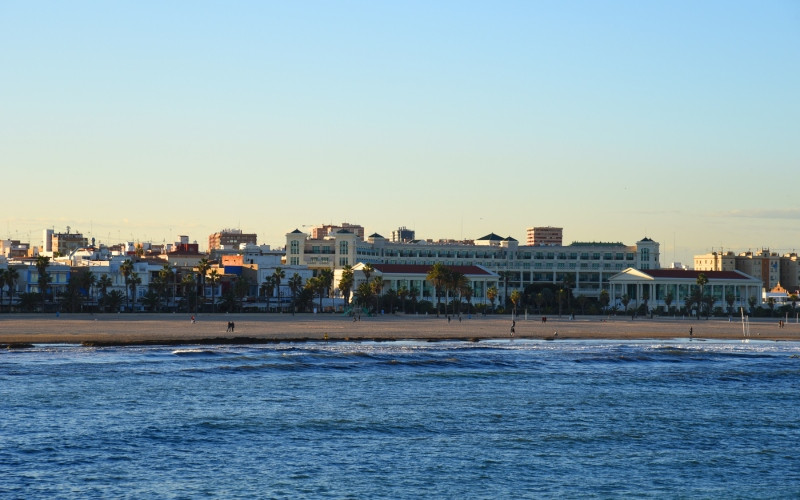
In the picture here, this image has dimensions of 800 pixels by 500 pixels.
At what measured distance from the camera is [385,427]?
49094 mm

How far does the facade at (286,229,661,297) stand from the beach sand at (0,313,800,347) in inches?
1853

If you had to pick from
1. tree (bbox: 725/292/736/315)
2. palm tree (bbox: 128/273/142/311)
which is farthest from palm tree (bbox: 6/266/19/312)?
tree (bbox: 725/292/736/315)

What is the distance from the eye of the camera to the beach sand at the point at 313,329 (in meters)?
92.0

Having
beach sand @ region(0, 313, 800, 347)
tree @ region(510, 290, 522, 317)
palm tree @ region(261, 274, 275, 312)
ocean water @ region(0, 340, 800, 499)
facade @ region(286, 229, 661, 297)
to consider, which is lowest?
ocean water @ region(0, 340, 800, 499)

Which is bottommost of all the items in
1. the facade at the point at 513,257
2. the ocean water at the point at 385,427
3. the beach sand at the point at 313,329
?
the ocean water at the point at 385,427

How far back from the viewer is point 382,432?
47875mm

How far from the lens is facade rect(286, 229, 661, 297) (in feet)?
630

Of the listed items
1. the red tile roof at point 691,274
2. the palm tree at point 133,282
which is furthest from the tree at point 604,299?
the palm tree at point 133,282

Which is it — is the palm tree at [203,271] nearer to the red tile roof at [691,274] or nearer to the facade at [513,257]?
the facade at [513,257]

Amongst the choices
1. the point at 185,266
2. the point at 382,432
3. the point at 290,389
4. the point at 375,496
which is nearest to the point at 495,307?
the point at 185,266

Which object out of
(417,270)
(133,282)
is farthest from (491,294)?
(133,282)

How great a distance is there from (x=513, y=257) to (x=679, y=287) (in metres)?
34.9

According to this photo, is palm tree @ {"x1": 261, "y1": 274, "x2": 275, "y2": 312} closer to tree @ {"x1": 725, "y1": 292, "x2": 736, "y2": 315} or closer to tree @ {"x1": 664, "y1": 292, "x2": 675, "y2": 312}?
tree @ {"x1": 664, "y1": 292, "x2": 675, "y2": 312}

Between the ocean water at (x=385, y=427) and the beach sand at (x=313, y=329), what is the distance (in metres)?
11.0
